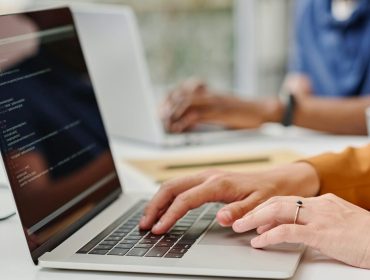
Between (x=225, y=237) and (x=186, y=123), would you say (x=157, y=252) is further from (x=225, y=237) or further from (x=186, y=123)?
(x=186, y=123)

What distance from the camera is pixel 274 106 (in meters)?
1.70

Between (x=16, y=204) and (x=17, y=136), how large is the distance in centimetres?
9

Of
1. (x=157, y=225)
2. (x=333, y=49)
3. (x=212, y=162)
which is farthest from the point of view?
(x=333, y=49)

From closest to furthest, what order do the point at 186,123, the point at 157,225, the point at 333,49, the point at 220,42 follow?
the point at 157,225
the point at 186,123
the point at 333,49
the point at 220,42

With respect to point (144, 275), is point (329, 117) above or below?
below

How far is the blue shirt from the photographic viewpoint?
2.07 meters

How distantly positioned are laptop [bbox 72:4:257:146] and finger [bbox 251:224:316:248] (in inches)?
29.4

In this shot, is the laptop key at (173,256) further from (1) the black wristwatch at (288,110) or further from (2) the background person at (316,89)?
(1) the black wristwatch at (288,110)

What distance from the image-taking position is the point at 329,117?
5.53 ft

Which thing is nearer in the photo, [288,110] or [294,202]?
[294,202]

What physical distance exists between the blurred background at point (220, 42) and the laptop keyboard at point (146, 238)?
2.16 metres

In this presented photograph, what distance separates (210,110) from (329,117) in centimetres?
29

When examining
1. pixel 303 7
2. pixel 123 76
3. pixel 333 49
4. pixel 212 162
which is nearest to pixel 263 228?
pixel 212 162

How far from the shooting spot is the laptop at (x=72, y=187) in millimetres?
782
